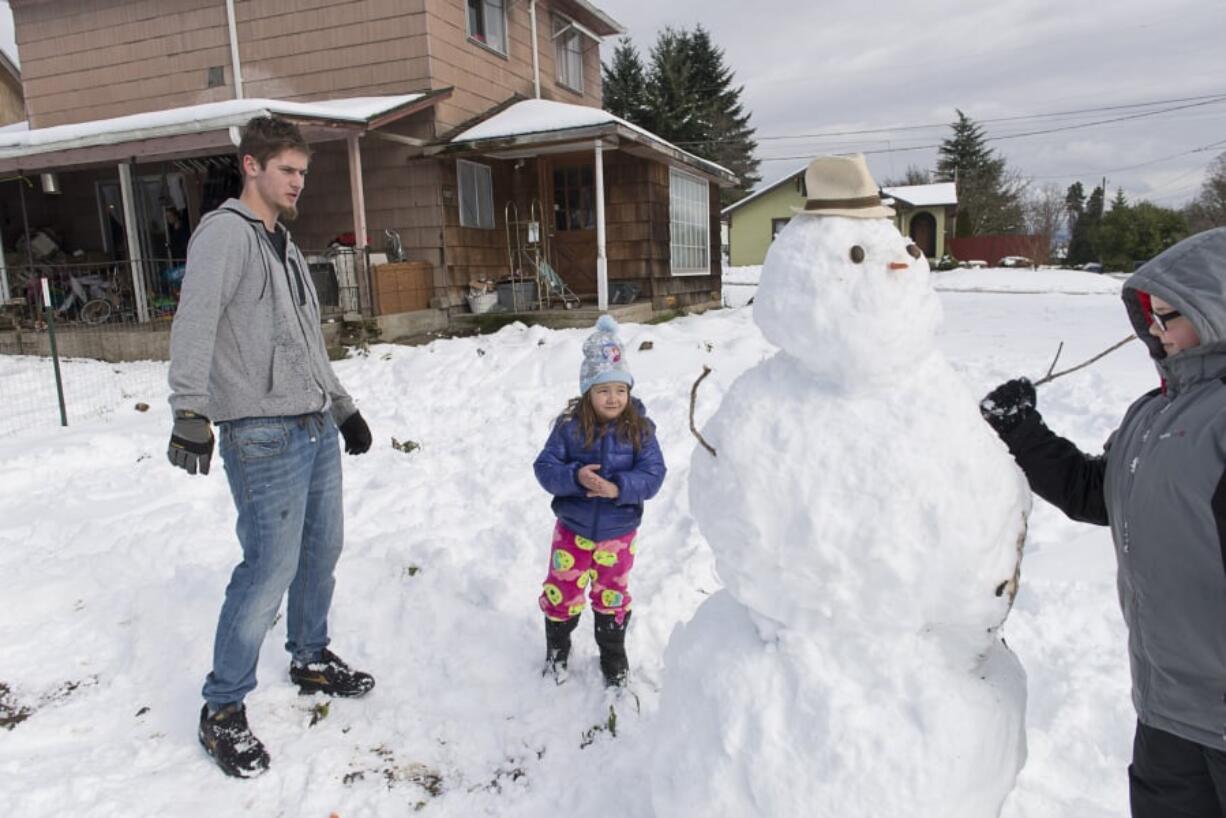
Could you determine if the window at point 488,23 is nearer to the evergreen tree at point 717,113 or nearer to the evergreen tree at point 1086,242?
the evergreen tree at point 717,113

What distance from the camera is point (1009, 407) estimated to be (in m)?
2.03

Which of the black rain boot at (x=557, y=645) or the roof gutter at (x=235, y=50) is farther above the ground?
the roof gutter at (x=235, y=50)

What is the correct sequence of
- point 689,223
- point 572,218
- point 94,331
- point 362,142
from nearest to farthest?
point 94,331
point 362,142
point 572,218
point 689,223

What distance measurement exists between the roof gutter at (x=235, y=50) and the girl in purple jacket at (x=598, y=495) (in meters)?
11.6

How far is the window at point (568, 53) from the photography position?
49.5 ft

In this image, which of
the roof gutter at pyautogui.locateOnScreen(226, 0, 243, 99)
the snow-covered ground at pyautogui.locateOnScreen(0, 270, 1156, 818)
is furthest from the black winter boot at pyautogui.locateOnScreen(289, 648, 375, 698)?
the roof gutter at pyautogui.locateOnScreen(226, 0, 243, 99)

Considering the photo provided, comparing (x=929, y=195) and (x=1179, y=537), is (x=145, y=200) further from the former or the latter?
(x=929, y=195)

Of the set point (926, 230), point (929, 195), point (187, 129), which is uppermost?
point (929, 195)

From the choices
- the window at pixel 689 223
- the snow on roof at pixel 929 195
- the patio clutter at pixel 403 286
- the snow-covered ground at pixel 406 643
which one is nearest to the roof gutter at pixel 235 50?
the patio clutter at pixel 403 286

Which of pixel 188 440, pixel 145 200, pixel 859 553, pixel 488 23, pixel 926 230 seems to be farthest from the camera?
pixel 926 230

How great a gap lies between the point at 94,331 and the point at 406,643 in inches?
373

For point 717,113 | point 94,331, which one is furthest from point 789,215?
point 94,331

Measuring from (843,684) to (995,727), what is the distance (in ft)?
1.19

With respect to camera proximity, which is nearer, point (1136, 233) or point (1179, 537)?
point (1179, 537)
